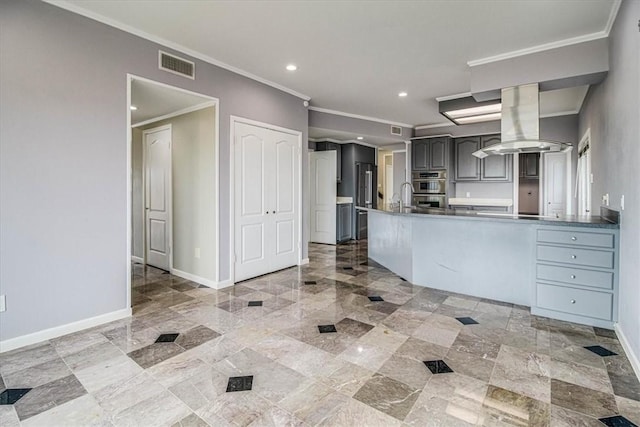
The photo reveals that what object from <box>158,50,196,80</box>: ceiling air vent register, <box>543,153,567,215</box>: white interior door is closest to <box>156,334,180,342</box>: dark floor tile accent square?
<box>158,50,196,80</box>: ceiling air vent register

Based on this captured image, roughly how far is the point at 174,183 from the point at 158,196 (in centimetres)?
55

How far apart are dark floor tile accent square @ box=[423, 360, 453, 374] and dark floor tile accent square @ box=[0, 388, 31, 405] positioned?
2.57m

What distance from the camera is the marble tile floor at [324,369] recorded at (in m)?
1.76

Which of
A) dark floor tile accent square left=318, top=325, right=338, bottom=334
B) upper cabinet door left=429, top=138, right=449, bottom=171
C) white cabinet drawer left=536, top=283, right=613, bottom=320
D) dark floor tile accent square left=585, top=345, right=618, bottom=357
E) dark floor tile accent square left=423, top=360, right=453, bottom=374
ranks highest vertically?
upper cabinet door left=429, top=138, right=449, bottom=171

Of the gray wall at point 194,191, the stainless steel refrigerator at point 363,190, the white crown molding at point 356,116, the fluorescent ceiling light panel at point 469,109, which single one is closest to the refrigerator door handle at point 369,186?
the stainless steel refrigerator at point 363,190

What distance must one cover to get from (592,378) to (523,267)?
1.44 meters

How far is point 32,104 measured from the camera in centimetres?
255

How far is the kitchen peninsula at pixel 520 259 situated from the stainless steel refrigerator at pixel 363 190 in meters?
3.10

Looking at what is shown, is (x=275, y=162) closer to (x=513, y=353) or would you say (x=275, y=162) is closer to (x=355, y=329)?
(x=355, y=329)

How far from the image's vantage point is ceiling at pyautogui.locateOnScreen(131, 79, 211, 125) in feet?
11.3

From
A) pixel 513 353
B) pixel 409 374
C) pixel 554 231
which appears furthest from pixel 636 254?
pixel 409 374

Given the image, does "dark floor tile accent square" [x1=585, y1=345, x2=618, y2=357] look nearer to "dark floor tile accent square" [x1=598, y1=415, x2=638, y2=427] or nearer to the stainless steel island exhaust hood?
"dark floor tile accent square" [x1=598, y1=415, x2=638, y2=427]

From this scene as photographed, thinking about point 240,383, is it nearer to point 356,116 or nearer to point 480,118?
point 356,116

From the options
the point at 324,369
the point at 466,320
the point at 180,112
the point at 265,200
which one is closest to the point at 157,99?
the point at 180,112
